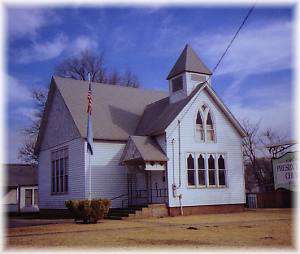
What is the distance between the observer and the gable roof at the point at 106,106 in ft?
93.0

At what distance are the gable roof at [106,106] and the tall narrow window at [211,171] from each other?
5.89m

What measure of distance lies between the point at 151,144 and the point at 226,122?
5876mm

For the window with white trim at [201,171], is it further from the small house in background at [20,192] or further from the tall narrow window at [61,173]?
the small house in background at [20,192]

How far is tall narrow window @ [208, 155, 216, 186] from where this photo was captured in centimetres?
2730

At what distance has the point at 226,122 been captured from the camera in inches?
1129

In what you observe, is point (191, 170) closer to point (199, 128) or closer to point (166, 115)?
point (199, 128)

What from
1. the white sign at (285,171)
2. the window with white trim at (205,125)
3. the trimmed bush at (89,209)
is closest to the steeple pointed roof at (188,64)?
the window with white trim at (205,125)

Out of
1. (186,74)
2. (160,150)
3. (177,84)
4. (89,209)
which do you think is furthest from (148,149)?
(89,209)

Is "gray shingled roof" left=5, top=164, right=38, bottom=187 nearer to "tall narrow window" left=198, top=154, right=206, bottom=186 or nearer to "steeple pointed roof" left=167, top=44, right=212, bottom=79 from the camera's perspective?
"steeple pointed roof" left=167, top=44, right=212, bottom=79

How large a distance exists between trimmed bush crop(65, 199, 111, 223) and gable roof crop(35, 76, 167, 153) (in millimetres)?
7304

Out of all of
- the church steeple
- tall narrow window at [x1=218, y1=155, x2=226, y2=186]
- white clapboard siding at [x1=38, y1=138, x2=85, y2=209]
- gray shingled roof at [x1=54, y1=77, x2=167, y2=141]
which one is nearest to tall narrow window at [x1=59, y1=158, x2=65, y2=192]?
white clapboard siding at [x1=38, y1=138, x2=85, y2=209]

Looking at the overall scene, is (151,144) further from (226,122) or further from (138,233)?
(138,233)

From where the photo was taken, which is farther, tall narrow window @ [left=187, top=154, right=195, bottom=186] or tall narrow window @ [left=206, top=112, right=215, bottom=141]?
tall narrow window @ [left=206, top=112, right=215, bottom=141]

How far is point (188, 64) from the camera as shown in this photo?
2883cm
